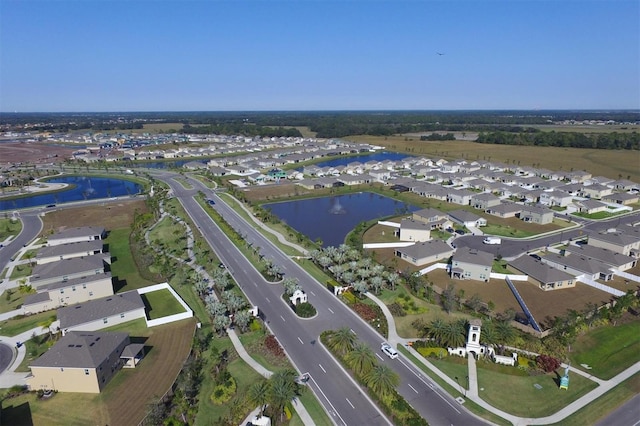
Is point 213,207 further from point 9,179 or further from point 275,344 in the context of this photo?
point 9,179

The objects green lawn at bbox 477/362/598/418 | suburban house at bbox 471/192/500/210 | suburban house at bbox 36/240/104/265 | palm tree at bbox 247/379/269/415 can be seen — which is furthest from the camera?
suburban house at bbox 471/192/500/210

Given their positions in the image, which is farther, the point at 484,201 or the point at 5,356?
the point at 484,201

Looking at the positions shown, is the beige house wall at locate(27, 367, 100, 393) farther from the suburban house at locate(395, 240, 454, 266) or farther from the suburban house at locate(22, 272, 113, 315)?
the suburban house at locate(395, 240, 454, 266)

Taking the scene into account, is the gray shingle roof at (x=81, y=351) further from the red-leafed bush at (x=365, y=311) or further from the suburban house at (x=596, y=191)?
the suburban house at (x=596, y=191)

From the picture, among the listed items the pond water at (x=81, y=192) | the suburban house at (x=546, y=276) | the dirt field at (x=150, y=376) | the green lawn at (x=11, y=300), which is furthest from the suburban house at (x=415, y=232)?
the pond water at (x=81, y=192)

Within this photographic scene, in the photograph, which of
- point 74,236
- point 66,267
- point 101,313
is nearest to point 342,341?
point 101,313

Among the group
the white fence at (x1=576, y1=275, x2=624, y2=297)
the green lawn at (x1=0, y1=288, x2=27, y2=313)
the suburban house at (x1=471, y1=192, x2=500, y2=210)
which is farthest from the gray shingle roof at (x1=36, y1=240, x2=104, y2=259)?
the suburban house at (x1=471, y1=192, x2=500, y2=210)

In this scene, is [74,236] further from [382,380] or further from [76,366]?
[382,380]
